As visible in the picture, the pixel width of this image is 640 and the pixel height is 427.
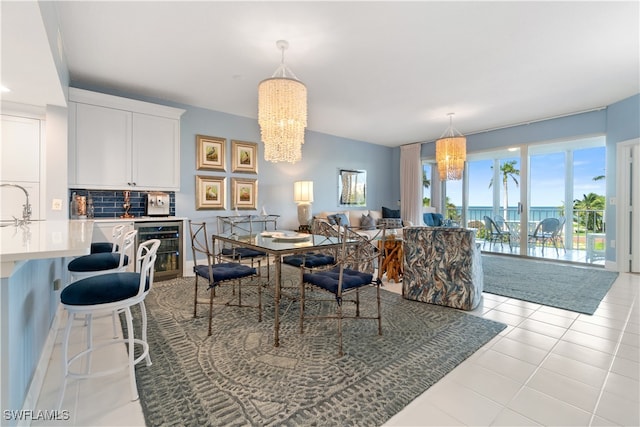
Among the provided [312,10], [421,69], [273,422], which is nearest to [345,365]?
[273,422]

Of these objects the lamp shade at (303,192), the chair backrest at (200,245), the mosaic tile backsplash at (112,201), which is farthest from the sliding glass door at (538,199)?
the mosaic tile backsplash at (112,201)

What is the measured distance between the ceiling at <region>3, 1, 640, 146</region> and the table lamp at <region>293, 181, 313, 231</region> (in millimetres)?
1428

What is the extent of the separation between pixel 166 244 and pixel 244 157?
196 cm

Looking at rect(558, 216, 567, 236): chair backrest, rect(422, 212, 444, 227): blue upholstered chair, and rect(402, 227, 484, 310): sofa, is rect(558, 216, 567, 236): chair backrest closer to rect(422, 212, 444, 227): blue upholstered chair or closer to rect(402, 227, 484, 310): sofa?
rect(422, 212, 444, 227): blue upholstered chair

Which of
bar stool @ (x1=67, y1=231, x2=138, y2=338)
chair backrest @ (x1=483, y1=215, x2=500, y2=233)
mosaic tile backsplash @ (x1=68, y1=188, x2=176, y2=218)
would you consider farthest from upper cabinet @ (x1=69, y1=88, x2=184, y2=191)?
chair backrest @ (x1=483, y1=215, x2=500, y2=233)

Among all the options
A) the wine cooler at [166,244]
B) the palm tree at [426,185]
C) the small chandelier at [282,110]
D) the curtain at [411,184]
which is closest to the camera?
the small chandelier at [282,110]

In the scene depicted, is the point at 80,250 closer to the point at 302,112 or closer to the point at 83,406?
the point at 83,406

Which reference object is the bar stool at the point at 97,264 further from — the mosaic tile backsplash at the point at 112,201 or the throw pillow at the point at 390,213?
the throw pillow at the point at 390,213

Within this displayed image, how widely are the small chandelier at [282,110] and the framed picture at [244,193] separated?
229cm

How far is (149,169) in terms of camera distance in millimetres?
4059

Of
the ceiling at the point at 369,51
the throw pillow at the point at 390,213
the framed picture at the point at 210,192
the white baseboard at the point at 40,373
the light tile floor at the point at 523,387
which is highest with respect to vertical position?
the ceiling at the point at 369,51

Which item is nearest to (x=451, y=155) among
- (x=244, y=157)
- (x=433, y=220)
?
(x=433, y=220)

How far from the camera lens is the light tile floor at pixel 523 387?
1.47 metres

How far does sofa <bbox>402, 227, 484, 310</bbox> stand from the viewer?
2912mm
